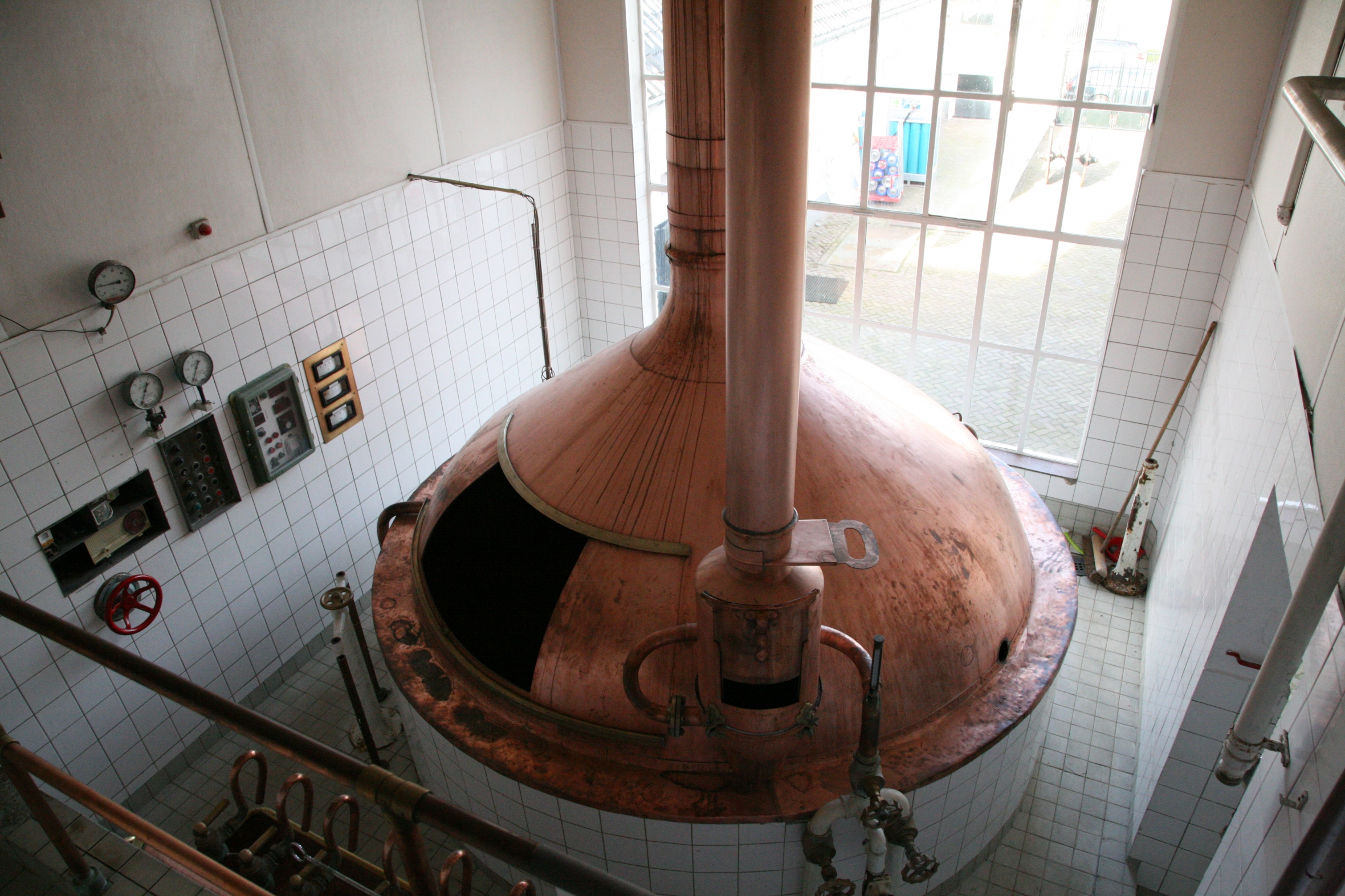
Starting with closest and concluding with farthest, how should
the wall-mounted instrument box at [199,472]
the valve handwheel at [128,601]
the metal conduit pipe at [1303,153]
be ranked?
the metal conduit pipe at [1303,153], the valve handwheel at [128,601], the wall-mounted instrument box at [199,472]

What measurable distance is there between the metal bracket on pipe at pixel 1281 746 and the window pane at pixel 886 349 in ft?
32.6

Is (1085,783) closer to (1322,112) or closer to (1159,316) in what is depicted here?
(1159,316)

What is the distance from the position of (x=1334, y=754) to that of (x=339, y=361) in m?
5.77

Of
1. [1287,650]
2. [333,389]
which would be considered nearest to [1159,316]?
[1287,650]

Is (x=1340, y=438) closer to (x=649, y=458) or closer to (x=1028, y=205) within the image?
(x=649, y=458)

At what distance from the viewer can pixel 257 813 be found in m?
3.95

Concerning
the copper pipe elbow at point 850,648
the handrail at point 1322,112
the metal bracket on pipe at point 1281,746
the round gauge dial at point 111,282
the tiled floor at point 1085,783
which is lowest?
the tiled floor at point 1085,783

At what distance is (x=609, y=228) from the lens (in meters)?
8.30

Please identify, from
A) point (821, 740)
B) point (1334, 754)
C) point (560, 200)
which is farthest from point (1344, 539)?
point (560, 200)

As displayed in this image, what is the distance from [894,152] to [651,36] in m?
2.48

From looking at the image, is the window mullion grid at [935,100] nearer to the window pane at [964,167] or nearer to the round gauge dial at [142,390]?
the round gauge dial at [142,390]

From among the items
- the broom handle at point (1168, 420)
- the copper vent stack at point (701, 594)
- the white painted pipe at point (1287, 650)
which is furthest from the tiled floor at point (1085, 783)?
the white painted pipe at point (1287, 650)

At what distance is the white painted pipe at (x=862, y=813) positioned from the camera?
3391mm

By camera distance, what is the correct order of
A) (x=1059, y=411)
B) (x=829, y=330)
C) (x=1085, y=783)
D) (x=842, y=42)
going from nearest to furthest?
(x=1085, y=783)
(x=842, y=42)
(x=1059, y=411)
(x=829, y=330)
